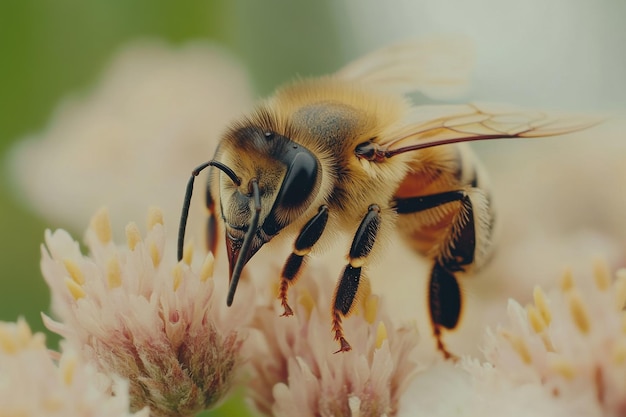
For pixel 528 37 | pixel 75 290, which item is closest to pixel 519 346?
pixel 75 290

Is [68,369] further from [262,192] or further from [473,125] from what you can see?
[473,125]

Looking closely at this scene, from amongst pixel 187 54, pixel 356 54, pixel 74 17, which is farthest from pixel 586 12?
pixel 74 17

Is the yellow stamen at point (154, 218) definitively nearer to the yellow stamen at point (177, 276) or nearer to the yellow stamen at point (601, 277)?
the yellow stamen at point (177, 276)

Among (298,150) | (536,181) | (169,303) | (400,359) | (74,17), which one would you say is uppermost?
(74,17)

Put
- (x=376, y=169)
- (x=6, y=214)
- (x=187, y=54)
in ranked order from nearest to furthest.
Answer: (x=376, y=169), (x=6, y=214), (x=187, y=54)

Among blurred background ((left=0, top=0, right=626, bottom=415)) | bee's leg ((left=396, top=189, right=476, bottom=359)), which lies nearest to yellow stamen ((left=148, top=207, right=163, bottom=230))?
bee's leg ((left=396, top=189, right=476, bottom=359))

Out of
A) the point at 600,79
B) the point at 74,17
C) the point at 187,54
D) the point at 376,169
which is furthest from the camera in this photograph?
the point at 600,79

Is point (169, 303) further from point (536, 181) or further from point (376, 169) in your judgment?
point (536, 181)

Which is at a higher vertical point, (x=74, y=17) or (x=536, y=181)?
(x=74, y=17)
